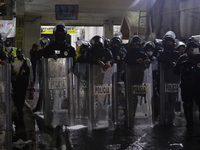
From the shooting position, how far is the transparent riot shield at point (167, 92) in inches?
276

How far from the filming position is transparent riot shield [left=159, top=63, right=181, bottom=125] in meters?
7.02

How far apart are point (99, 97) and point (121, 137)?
106 centimetres

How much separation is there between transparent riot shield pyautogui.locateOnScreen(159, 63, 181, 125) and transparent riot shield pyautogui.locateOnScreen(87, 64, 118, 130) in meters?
1.15

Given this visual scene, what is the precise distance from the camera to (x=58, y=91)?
22.2 ft

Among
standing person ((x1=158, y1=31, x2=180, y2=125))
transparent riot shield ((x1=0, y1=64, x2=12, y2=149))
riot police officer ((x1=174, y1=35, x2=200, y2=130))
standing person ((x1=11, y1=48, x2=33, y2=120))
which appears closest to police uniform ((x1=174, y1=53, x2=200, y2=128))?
riot police officer ((x1=174, y1=35, x2=200, y2=130))

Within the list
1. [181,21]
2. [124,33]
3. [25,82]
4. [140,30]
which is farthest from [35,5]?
[25,82]

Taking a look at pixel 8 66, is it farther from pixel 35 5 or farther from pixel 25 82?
pixel 35 5

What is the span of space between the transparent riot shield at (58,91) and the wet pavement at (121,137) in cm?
31

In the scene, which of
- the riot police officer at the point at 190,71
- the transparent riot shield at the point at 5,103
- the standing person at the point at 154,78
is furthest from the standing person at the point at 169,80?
the transparent riot shield at the point at 5,103

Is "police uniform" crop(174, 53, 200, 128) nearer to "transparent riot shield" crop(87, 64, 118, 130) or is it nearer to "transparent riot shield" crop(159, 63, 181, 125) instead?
"transparent riot shield" crop(159, 63, 181, 125)

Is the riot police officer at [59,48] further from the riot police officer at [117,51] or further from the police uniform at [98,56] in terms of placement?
the riot police officer at [117,51]

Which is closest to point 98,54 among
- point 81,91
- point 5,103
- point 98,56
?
point 98,56

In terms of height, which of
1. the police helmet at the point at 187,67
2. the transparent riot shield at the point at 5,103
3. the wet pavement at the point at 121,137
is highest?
the police helmet at the point at 187,67

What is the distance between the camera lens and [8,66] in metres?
5.86
